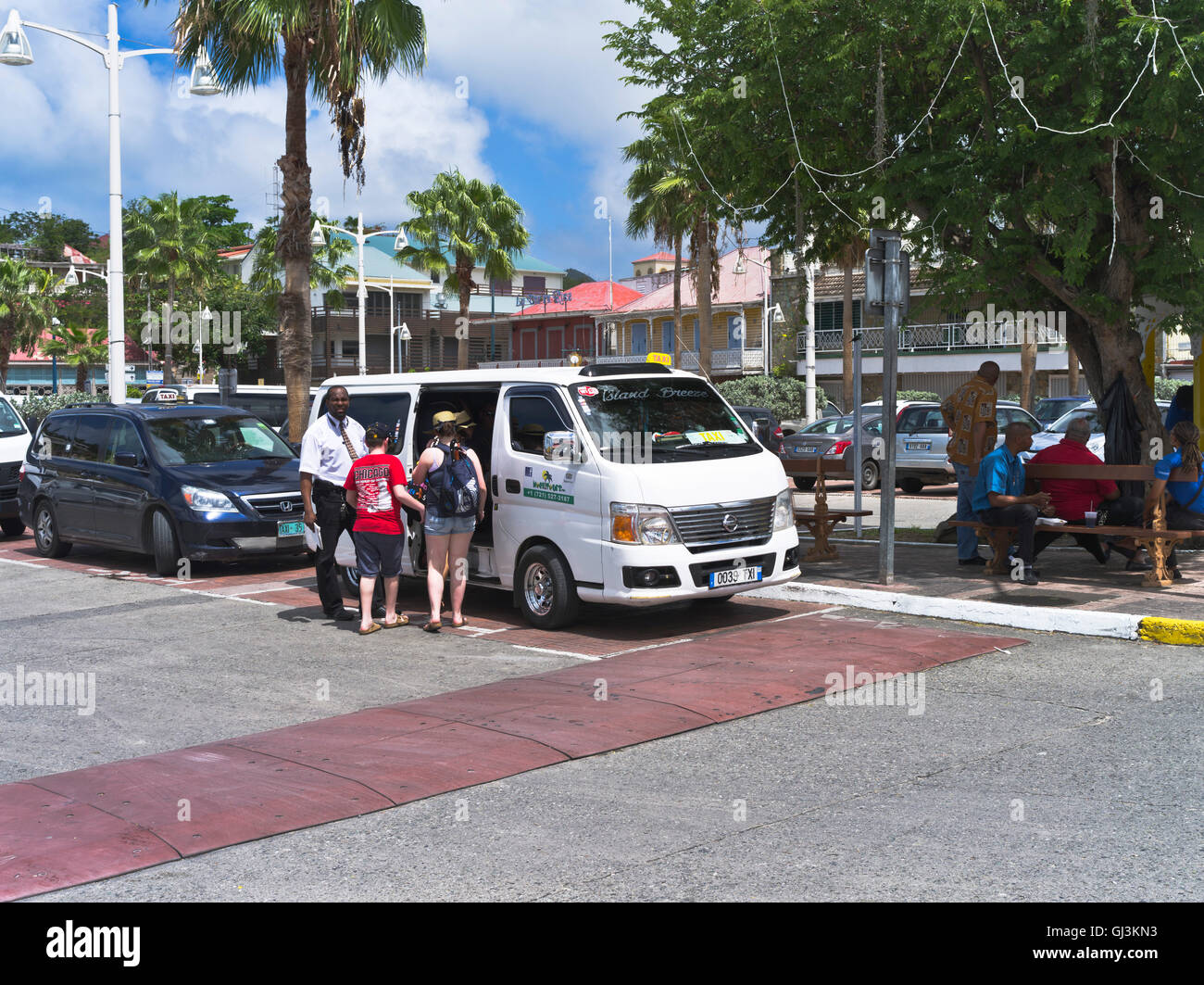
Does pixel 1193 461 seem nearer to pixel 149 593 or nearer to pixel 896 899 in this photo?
pixel 896 899

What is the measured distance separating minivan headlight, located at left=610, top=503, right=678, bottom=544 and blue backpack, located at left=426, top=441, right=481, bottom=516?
1293 millimetres

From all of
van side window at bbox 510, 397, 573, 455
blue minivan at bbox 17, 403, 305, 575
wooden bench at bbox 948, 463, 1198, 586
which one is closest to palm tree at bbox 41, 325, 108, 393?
blue minivan at bbox 17, 403, 305, 575

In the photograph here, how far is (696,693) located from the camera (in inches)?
315

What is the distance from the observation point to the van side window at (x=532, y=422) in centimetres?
1048

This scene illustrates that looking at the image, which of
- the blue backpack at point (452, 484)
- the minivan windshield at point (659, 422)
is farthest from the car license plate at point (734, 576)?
the blue backpack at point (452, 484)

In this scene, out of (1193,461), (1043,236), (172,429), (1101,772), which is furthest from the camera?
(172,429)

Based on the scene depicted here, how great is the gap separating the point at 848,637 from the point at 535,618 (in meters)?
2.53

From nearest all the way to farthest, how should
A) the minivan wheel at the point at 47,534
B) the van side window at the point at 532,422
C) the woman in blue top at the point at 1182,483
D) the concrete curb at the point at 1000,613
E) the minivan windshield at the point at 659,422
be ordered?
the concrete curb at the point at 1000,613 < the minivan windshield at the point at 659,422 < the van side window at the point at 532,422 < the woman in blue top at the point at 1182,483 < the minivan wheel at the point at 47,534

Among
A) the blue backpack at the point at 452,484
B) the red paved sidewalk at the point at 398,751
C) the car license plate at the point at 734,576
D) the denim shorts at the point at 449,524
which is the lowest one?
the red paved sidewalk at the point at 398,751

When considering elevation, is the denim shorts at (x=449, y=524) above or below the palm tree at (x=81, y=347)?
below

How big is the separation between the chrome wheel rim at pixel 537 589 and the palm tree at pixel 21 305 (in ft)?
182

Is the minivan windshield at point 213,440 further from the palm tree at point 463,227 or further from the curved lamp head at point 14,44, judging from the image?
the palm tree at point 463,227

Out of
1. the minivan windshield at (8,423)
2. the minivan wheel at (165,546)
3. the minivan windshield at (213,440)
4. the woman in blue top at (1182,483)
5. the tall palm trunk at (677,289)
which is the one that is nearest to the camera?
the woman in blue top at (1182,483)
